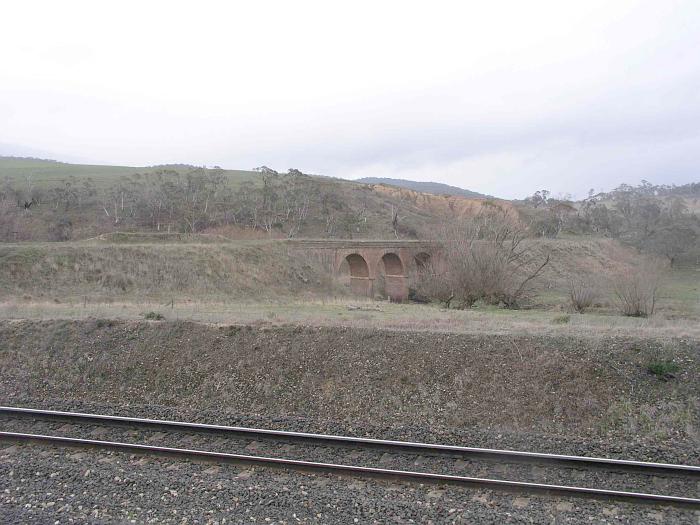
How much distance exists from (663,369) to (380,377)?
5.32 meters

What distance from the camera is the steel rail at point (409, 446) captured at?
7086mm

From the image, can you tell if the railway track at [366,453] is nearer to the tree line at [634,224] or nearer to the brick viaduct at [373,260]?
the brick viaduct at [373,260]

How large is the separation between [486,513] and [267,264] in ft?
103

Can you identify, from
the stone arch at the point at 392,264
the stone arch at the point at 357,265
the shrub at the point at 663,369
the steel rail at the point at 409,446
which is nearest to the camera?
the steel rail at the point at 409,446

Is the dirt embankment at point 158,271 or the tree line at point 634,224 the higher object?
the tree line at point 634,224

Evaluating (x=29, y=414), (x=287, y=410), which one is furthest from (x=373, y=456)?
(x=29, y=414)

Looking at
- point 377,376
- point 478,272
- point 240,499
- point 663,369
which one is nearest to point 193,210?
point 478,272

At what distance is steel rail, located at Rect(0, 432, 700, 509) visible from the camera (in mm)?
6285

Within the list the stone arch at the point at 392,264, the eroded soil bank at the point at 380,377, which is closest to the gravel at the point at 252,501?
the eroded soil bank at the point at 380,377

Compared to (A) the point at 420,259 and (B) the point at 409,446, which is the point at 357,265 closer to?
(A) the point at 420,259

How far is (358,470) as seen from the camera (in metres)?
6.98

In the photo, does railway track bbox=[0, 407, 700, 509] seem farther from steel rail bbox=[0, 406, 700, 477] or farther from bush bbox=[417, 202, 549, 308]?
bush bbox=[417, 202, 549, 308]

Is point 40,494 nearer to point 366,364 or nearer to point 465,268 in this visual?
point 366,364

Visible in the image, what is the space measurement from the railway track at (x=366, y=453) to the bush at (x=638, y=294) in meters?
17.6
